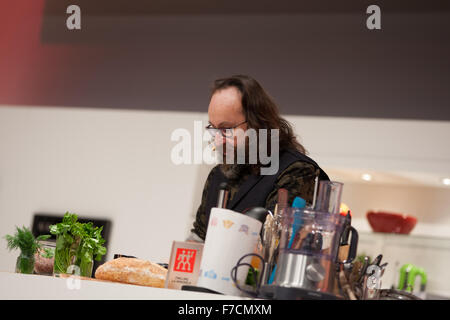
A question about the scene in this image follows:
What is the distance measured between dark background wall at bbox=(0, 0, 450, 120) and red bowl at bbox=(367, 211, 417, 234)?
0.52 metres

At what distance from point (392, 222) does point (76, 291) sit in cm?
261

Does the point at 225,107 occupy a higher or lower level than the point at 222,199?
higher

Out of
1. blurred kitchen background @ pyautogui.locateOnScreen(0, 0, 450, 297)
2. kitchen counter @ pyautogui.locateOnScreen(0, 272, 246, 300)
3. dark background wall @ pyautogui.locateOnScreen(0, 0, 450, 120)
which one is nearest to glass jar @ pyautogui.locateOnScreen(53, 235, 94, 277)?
kitchen counter @ pyautogui.locateOnScreen(0, 272, 246, 300)

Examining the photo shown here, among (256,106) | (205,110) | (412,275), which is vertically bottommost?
(412,275)

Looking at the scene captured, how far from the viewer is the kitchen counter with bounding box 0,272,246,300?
2.87 ft

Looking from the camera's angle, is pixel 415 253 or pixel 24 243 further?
pixel 415 253

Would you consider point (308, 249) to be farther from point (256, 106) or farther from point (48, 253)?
point (256, 106)

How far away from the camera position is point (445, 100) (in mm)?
3387

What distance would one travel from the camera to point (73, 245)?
4.08ft

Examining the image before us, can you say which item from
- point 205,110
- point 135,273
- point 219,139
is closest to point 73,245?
point 135,273

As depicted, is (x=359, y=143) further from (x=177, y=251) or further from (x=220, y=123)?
(x=177, y=251)

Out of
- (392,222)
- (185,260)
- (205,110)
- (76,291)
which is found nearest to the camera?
(76,291)

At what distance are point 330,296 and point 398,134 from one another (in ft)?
7.56
